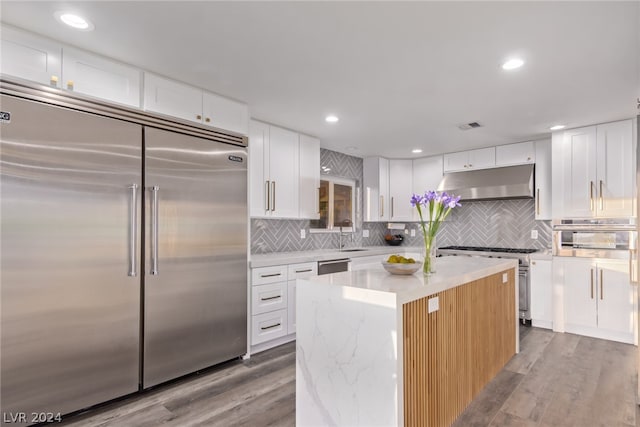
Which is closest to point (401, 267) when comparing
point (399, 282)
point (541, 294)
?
point (399, 282)

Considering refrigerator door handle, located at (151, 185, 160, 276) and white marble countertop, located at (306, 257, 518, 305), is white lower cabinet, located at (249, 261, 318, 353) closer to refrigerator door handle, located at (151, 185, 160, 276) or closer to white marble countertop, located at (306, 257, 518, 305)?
refrigerator door handle, located at (151, 185, 160, 276)

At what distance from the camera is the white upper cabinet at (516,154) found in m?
4.54

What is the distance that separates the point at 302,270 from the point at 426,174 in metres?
2.92

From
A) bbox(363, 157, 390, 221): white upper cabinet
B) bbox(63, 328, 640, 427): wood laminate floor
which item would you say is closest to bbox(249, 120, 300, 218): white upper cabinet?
bbox(63, 328, 640, 427): wood laminate floor

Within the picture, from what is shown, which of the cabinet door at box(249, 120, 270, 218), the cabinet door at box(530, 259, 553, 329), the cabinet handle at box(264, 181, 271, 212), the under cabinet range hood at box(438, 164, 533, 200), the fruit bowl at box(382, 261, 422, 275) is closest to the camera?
the fruit bowl at box(382, 261, 422, 275)

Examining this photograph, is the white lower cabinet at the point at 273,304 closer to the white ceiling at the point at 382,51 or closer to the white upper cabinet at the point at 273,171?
the white upper cabinet at the point at 273,171

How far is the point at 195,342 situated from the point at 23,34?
2.34m

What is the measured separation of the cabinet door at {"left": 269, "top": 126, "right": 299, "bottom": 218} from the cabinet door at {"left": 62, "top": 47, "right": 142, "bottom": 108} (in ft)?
5.32

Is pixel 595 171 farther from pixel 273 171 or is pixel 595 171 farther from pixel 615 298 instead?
pixel 273 171

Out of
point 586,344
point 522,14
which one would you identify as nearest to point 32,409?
point 522,14

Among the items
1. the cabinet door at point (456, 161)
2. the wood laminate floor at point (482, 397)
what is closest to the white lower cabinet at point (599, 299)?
the wood laminate floor at point (482, 397)

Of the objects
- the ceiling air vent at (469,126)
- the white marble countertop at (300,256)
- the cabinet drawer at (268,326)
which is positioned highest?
the ceiling air vent at (469,126)

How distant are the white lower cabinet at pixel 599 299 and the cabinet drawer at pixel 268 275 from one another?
3.30m

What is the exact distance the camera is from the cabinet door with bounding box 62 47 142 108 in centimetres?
218
